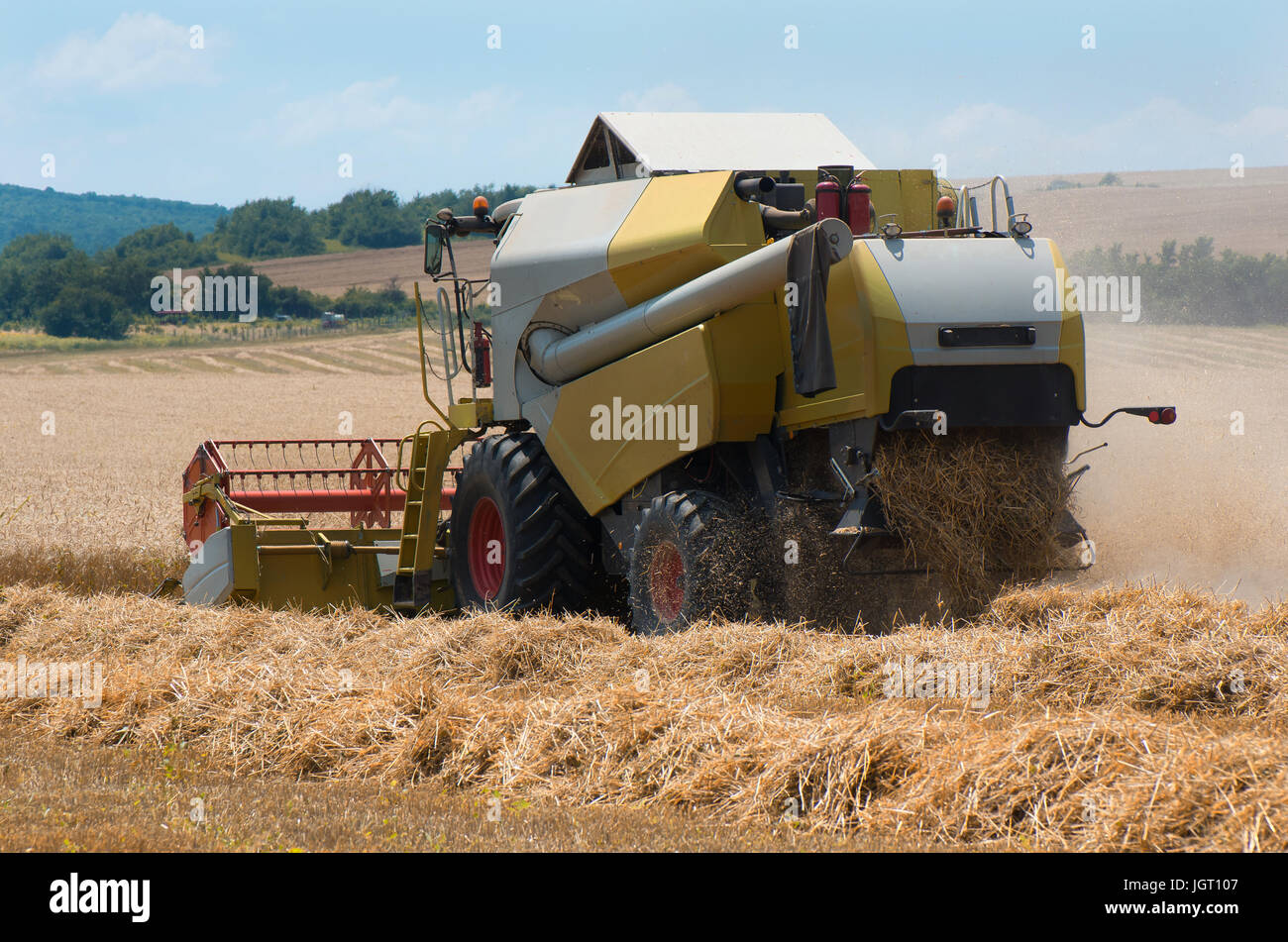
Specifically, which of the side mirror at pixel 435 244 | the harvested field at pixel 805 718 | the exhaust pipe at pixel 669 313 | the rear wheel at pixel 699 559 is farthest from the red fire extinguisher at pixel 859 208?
the side mirror at pixel 435 244

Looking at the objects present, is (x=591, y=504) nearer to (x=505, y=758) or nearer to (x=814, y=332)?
(x=814, y=332)

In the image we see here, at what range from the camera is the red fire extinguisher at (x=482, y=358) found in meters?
10.3

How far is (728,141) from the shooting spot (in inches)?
346

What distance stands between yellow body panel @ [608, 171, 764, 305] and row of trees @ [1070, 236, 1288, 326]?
58.6 ft

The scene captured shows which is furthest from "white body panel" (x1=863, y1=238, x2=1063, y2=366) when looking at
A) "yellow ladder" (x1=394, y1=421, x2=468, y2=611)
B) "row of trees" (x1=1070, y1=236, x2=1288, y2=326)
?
"row of trees" (x1=1070, y1=236, x2=1288, y2=326)

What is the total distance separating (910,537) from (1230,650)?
1710 mm

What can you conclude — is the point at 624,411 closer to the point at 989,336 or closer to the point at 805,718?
the point at 989,336

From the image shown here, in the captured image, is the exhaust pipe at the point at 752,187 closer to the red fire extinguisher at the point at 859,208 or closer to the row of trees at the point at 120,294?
the red fire extinguisher at the point at 859,208

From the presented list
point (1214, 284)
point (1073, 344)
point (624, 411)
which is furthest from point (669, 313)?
point (1214, 284)

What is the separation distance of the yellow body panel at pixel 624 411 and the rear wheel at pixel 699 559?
36 centimetres

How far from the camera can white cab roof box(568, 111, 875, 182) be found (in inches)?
338

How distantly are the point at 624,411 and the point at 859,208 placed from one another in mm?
1790

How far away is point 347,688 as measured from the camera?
6.72 meters

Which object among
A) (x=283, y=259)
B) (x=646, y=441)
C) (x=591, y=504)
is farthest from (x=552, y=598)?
(x=283, y=259)
